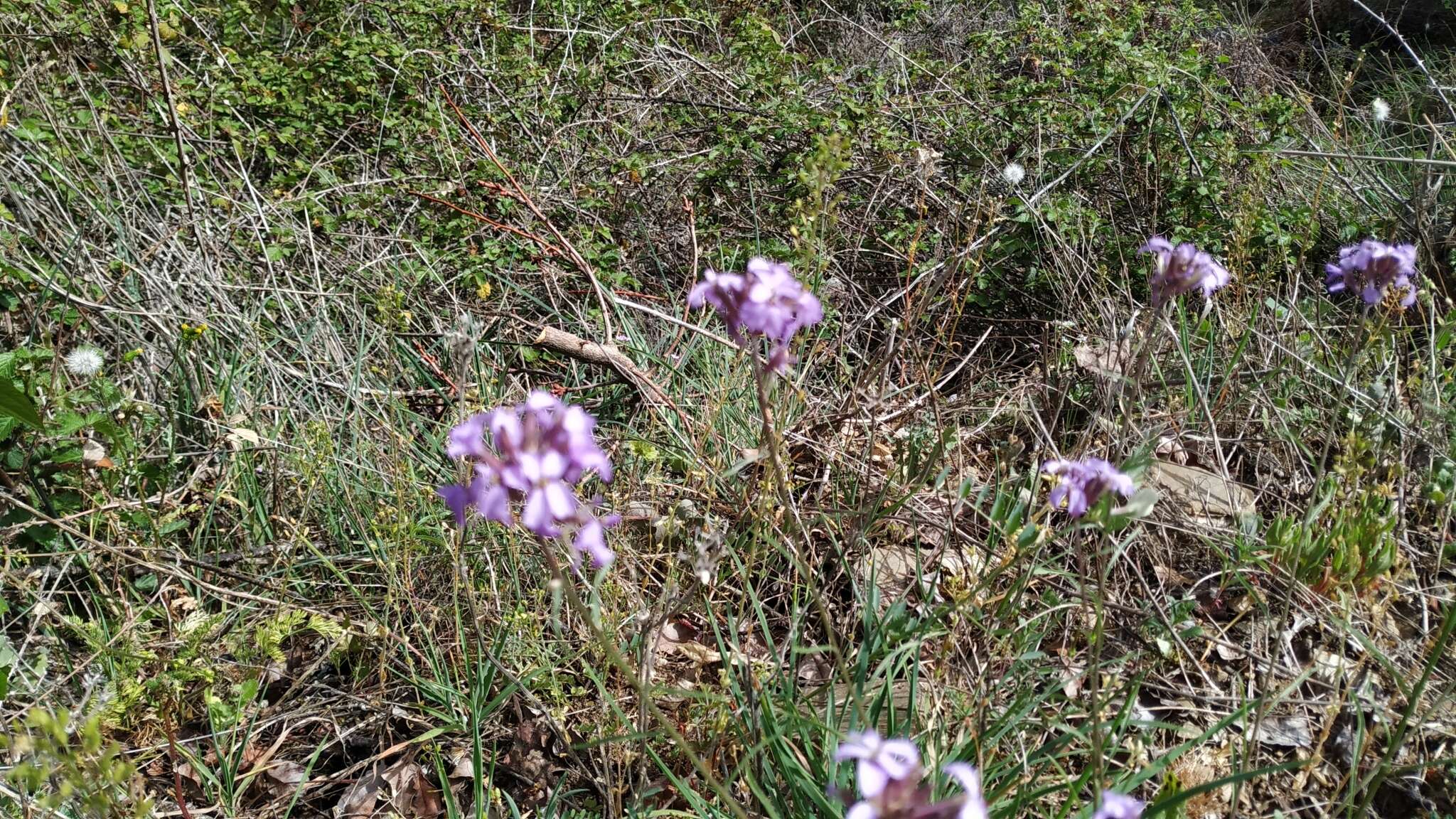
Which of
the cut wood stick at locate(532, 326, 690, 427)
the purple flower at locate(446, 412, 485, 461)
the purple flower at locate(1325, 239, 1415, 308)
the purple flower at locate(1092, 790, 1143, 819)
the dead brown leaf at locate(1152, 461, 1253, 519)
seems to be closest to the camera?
the purple flower at locate(1092, 790, 1143, 819)

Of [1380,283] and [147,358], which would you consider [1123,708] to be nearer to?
[1380,283]

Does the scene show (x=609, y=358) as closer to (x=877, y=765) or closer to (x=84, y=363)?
(x=84, y=363)

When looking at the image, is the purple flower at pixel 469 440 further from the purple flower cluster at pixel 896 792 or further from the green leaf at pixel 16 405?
the green leaf at pixel 16 405

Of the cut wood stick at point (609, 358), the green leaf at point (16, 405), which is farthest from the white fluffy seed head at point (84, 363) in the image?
the cut wood stick at point (609, 358)

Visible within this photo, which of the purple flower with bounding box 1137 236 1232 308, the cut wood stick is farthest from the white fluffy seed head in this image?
the purple flower with bounding box 1137 236 1232 308

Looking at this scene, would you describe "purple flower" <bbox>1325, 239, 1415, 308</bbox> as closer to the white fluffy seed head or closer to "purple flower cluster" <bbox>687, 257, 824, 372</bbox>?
"purple flower cluster" <bbox>687, 257, 824, 372</bbox>
